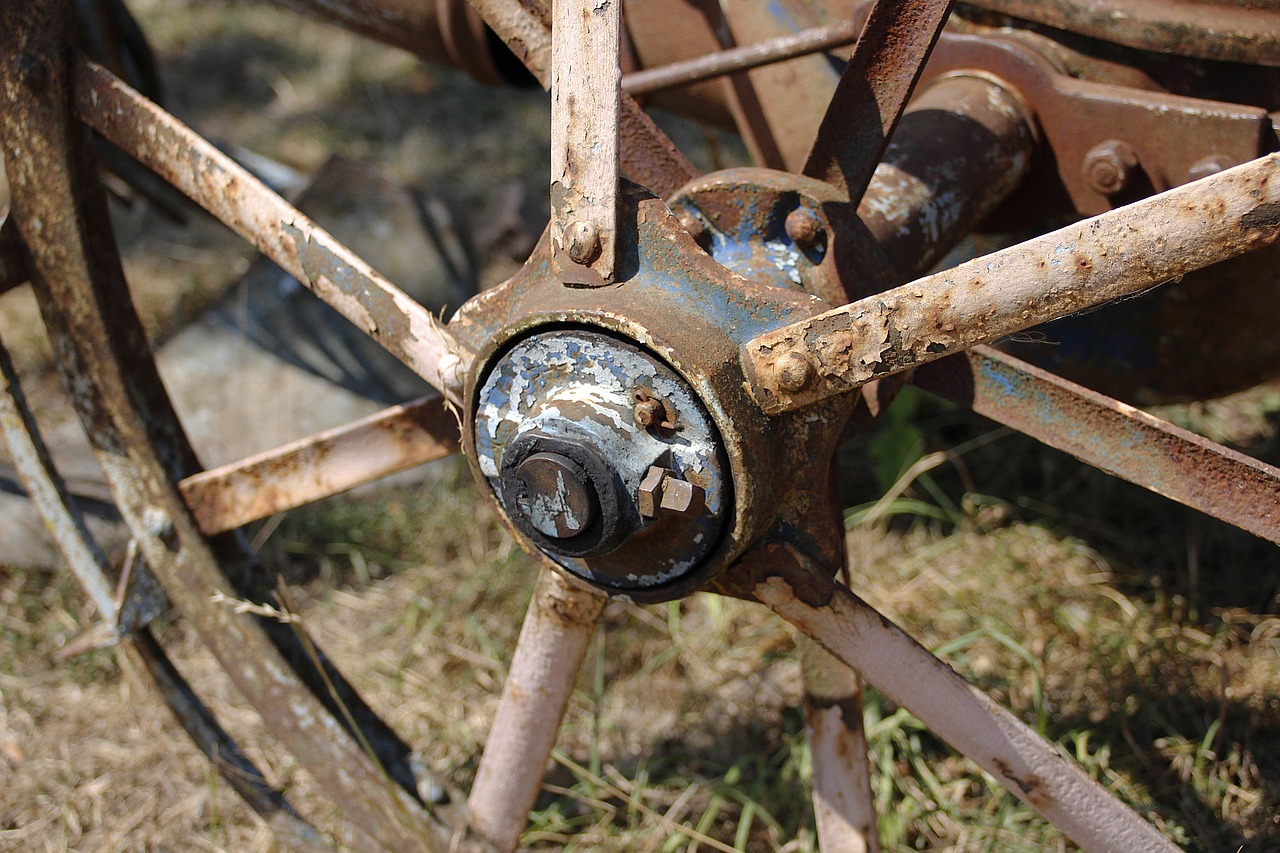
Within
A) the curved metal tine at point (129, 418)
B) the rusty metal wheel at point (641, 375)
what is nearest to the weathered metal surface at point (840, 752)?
the rusty metal wheel at point (641, 375)

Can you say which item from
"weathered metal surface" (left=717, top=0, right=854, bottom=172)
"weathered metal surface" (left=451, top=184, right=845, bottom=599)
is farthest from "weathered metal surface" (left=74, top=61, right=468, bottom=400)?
"weathered metal surface" (left=717, top=0, right=854, bottom=172)

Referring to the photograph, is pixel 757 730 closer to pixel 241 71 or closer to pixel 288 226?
pixel 288 226

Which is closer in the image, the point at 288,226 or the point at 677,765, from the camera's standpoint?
the point at 288,226

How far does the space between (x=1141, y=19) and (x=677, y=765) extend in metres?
1.27

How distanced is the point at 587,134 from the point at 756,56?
410 mm

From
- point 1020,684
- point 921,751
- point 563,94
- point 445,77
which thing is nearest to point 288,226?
point 563,94

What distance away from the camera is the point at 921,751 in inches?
70.1

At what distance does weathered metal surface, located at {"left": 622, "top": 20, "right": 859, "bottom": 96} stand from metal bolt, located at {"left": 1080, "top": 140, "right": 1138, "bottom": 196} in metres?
0.34

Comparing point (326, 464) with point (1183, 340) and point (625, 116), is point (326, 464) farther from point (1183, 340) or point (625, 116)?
point (1183, 340)

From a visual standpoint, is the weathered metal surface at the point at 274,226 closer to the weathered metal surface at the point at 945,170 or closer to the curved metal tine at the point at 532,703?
the curved metal tine at the point at 532,703

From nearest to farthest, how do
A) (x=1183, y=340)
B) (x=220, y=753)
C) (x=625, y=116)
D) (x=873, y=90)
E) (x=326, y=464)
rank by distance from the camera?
(x=873, y=90) < (x=625, y=116) < (x=326, y=464) < (x=220, y=753) < (x=1183, y=340)

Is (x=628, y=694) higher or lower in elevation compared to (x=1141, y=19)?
lower

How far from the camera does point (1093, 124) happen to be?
4.62ft

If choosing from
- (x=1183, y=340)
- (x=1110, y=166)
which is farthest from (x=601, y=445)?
(x=1183, y=340)
